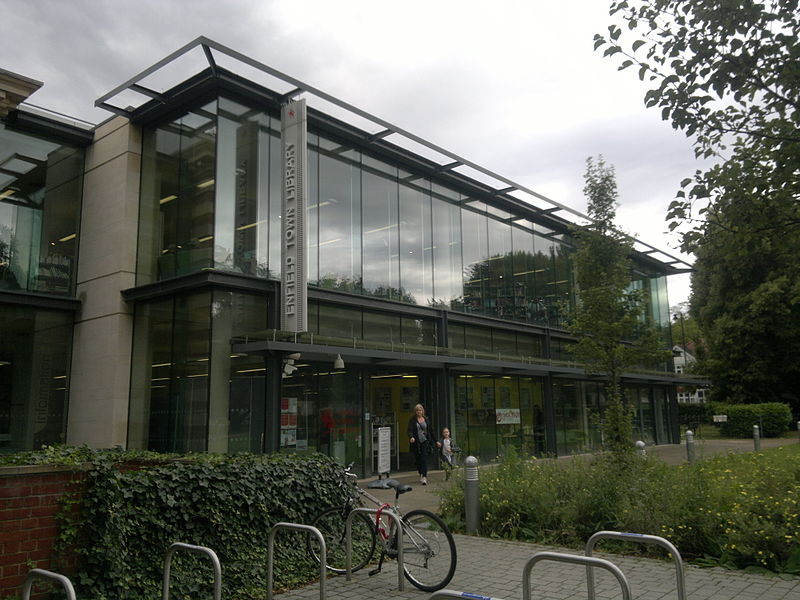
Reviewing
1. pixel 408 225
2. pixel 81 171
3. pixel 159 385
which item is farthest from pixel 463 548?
pixel 81 171

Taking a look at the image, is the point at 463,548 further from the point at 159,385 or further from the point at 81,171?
the point at 81,171

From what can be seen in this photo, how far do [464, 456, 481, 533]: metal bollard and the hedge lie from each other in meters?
2.57

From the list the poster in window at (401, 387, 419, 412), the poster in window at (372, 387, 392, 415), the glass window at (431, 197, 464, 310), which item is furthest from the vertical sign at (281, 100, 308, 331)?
the glass window at (431, 197, 464, 310)

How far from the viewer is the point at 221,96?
17.0 m

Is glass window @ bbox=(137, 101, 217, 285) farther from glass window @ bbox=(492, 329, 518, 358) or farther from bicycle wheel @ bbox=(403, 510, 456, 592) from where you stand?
glass window @ bbox=(492, 329, 518, 358)

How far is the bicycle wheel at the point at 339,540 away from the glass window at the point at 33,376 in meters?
12.8

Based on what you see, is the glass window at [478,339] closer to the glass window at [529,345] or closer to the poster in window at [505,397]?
the poster in window at [505,397]

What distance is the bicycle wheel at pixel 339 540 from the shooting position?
7.66 m

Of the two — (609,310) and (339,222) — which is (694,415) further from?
(339,222)

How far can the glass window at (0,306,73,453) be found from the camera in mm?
17141

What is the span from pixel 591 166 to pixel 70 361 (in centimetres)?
1608

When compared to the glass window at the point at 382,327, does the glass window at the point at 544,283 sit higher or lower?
higher

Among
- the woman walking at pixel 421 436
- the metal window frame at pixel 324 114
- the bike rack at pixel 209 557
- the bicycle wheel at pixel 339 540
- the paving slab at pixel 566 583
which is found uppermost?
the metal window frame at pixel 324 114

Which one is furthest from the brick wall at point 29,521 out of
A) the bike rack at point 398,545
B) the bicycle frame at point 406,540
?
the bicycle frame at point 406,540
